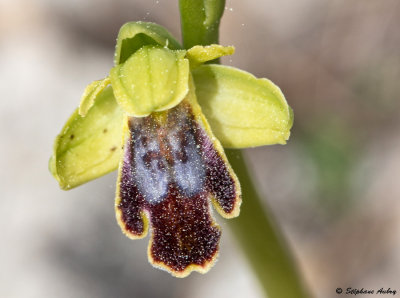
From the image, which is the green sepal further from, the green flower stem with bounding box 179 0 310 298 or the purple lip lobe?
the purple lip lobe

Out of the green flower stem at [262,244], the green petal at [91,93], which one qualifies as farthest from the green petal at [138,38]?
the green flower stem at [262,244]

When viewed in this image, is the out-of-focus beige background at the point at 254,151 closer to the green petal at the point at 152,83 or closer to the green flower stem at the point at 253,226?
the green flower stem at the point at 253,226

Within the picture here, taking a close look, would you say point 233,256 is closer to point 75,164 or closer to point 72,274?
point 72,274

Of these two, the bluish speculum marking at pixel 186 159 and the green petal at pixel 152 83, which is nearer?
the green petal at pixel 152 83

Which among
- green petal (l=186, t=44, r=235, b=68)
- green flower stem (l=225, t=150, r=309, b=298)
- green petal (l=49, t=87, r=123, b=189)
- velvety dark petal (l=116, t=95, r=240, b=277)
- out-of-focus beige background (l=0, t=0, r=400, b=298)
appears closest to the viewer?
green petal (l=186, t=44, r=235, b=68)

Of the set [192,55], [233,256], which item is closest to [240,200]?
[192,55]

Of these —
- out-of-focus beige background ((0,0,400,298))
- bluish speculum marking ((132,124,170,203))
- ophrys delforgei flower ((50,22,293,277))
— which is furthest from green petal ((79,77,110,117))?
out-of-focus beige background ((0,0,400,298))
